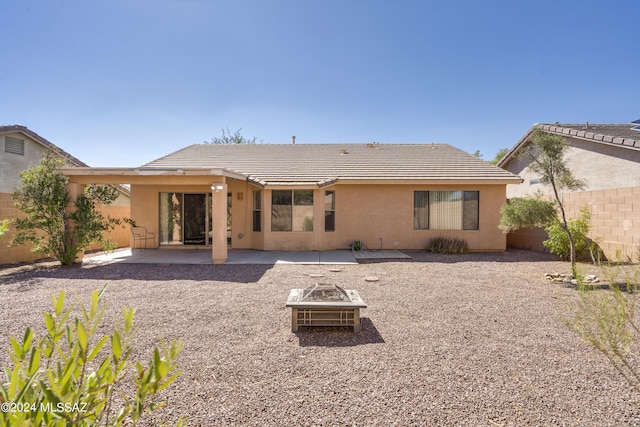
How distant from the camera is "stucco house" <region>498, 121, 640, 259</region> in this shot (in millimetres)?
9828

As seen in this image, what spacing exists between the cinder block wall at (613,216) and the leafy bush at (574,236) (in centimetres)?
35

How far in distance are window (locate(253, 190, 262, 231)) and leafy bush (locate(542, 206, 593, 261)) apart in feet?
36.8

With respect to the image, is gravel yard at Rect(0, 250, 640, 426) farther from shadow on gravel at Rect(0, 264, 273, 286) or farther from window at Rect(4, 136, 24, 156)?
window at Rect(4, 136, 24, 156)

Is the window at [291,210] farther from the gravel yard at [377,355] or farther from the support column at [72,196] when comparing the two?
the support column at [72,196]

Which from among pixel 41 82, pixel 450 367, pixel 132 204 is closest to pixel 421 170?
pixel 450 367

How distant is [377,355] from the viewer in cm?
388

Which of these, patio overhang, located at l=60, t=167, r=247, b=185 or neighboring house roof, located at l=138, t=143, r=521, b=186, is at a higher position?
neighboring house roof, located at l=138, t=143, r=521, b=186

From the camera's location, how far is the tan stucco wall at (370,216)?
1323cm

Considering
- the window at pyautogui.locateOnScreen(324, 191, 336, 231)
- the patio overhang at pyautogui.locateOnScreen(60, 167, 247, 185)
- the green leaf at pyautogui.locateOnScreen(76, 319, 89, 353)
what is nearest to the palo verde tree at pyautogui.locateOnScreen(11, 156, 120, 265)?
the patio overhang at pyautogui.locateOnScreen(60, 167, 247, 185)

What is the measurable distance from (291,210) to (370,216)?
364cm

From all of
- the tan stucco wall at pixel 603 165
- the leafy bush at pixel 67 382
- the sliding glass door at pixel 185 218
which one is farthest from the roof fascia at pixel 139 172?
the tan stucco wall at pixel 603 165

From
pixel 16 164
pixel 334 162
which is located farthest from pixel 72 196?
pixel 334 162

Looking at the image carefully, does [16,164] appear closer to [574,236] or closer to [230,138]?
[574,236]

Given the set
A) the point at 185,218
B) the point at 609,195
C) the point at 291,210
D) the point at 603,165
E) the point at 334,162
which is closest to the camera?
the point at 609,195
